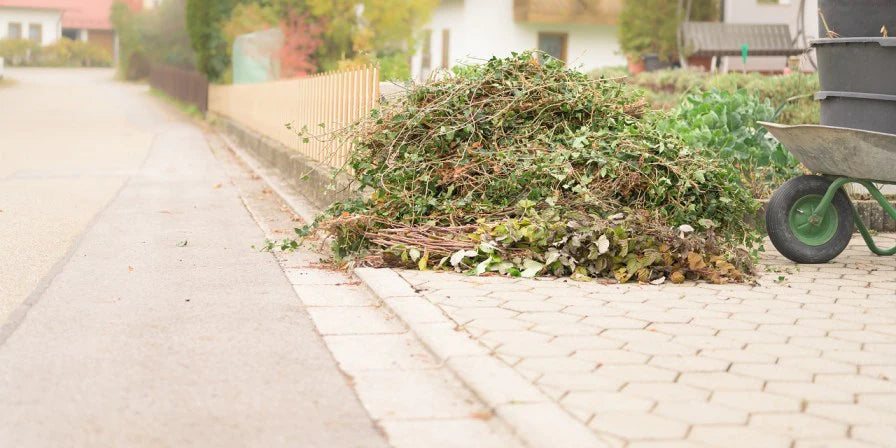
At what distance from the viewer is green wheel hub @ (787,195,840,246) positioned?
7.41 metres

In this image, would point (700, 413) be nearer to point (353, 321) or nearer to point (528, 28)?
point (353, 321)

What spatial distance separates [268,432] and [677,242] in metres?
3.51

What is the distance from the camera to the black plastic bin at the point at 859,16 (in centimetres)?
723

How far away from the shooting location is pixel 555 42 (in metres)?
37.9

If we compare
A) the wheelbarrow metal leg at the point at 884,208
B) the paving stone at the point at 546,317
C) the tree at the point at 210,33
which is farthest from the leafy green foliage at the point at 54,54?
the paving stone at the point at 546,317

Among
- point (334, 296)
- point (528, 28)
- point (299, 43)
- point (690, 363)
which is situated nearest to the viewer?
point (690, 363)

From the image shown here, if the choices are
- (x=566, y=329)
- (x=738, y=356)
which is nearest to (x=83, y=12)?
(x=566, y=329)

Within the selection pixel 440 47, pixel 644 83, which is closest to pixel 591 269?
pixel 644 83

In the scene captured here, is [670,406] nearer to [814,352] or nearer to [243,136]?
[814,352]

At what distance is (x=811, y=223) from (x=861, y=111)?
0.81 meters

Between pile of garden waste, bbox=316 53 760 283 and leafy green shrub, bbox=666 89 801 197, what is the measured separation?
3.04 feet

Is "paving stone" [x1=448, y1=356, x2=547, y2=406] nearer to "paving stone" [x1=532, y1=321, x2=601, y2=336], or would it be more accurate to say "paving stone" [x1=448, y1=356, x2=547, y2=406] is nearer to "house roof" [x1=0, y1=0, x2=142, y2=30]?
"paving stone" [x1=532, y1=321, x2=601, y2=336]

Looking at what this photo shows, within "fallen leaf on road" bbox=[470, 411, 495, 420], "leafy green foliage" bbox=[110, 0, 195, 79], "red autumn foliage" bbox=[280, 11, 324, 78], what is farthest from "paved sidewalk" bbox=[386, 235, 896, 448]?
"leafy green foliage" bbox=[110, 0, 195, 79]

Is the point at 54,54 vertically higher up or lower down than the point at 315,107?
higher up
